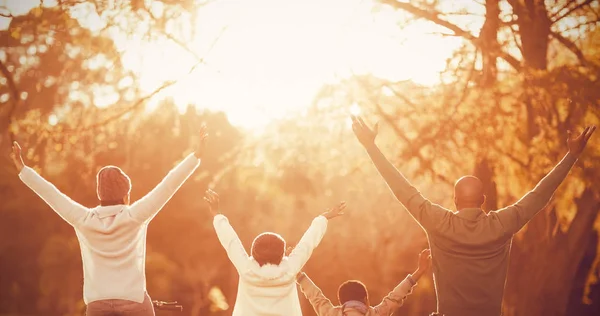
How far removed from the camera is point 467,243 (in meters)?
3.56

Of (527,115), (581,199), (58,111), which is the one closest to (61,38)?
(58,111)

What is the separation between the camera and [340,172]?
11977 mm

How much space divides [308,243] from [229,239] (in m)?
0.52

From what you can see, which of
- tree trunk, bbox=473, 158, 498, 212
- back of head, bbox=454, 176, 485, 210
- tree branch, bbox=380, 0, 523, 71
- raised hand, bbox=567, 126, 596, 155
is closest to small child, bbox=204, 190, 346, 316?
back of head, bbox=454, 176, 485, 210

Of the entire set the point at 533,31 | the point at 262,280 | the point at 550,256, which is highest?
the point at 533,31

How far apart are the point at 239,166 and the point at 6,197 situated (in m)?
7.31

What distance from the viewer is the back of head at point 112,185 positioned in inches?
147

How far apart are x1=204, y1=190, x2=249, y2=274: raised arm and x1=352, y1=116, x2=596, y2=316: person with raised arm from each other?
1040 millimetres

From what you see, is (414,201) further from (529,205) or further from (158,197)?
(158,197)

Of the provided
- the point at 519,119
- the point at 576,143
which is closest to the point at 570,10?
the point at 519,119

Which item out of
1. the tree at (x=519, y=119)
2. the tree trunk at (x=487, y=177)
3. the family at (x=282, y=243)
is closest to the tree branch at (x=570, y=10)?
the tree at (x=519, y=119)

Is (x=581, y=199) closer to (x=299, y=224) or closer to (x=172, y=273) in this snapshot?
(x=299, y=224)

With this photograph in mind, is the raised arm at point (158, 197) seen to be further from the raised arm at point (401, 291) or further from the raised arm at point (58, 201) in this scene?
the raised arm at point (401, 291)

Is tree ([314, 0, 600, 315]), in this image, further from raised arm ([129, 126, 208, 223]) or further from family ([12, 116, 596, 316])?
raised arm ([129, 126, 208, 223])
